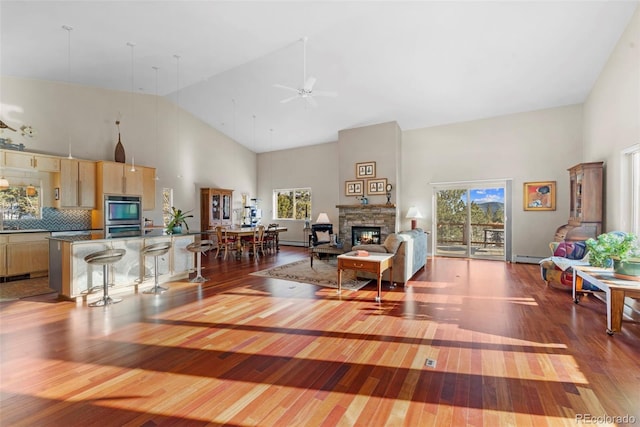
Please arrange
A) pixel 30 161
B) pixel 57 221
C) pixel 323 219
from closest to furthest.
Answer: pixel 30 161 < pixel 57 221 < pixel 323 219

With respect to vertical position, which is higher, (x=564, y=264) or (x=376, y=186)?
(x=376, y=186)

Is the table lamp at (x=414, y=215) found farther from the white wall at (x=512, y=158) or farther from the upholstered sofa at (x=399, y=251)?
the upholstered sofa at (x=399, y=251)

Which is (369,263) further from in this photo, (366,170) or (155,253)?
(366,170)

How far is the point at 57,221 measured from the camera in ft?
19.3

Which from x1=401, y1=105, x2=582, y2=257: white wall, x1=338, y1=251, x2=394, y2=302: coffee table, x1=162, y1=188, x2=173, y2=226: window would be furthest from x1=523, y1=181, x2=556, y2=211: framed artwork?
x1=162, y1=188, x2=173, y2=226: window

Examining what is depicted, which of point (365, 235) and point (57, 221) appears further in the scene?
point (365, 235)

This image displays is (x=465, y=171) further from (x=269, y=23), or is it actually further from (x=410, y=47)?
(x=269, y=23)

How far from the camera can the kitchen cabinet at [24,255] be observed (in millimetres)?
4949

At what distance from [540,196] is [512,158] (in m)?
1.11

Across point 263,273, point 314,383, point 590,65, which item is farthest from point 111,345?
point 590,65

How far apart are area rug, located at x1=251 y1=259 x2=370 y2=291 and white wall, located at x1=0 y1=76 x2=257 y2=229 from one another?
Answer: 3.87 metres

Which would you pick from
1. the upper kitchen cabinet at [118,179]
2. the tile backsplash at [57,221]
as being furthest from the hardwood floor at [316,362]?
the upper kitchen cabinet at [118,179]

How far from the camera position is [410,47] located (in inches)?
188

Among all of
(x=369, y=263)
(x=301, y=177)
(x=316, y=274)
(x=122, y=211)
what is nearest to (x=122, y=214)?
(x=122, y=211)
